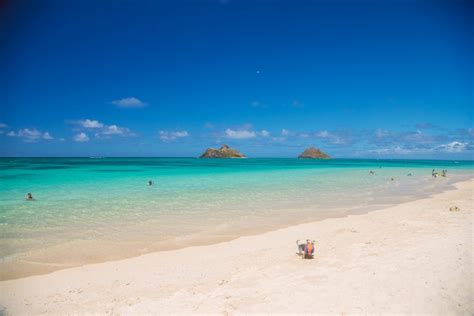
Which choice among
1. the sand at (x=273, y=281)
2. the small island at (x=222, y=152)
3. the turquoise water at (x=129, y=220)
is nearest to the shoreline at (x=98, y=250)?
the turquoise water at (x=129, y=220)

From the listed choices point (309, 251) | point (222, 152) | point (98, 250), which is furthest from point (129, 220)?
point (222, 152)

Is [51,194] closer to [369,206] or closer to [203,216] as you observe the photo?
[203,216]

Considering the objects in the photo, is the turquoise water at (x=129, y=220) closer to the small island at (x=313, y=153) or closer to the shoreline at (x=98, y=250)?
the shoreline at (x=98, y=250)

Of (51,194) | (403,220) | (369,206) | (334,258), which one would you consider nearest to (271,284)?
(334,258)

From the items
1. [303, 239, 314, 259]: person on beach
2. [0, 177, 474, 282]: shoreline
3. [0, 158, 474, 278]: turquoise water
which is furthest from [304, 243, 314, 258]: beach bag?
[0, 158, 474, 278]: turquoise water

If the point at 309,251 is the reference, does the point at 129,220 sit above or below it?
below

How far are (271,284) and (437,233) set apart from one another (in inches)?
289

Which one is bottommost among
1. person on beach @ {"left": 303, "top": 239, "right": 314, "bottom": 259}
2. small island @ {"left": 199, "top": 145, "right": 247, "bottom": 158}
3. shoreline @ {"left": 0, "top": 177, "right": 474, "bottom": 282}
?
shoreline @ {"left": 0, "top": 177, "right": 474, "bottom": 282}

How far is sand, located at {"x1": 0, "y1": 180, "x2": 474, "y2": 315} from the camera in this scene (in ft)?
17.7

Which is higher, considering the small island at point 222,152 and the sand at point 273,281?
the small island at point 222,152

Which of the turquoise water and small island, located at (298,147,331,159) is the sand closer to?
the turquoise water

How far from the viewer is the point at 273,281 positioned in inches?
256

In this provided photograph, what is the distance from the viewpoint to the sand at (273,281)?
5406mm

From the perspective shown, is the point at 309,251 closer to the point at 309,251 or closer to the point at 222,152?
the point at 309,251
